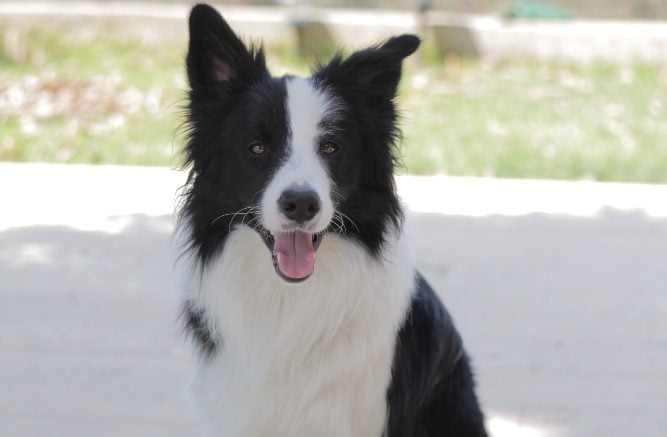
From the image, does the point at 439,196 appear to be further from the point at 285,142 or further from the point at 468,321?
the point at 285,142

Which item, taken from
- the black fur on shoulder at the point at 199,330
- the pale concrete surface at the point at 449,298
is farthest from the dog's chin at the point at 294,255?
the pale concrete surface at the point at 449,298

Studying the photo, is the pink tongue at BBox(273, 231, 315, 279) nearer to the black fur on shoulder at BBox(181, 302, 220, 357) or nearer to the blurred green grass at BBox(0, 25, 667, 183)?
the black fur on shoulder at BBox(181, 302, 220, 357)

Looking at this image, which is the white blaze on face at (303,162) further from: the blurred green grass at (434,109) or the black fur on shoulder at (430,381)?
the blurred green grass at (434,109)

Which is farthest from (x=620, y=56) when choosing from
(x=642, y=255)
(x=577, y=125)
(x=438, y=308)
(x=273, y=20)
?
(x=438, y=308)

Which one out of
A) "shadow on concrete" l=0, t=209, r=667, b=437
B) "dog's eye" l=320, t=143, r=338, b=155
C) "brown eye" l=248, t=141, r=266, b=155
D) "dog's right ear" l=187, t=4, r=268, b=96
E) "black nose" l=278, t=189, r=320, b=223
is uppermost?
"dog's right ear" l=187, t=4, r=268, b=96

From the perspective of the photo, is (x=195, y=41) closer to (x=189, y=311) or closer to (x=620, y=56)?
(x=189, y=311)

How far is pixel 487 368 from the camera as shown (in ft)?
13.2

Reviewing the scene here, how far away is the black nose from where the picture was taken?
2.52 meters

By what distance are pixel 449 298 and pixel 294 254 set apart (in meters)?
2.21

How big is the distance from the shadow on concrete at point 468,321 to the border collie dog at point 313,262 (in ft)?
2.37

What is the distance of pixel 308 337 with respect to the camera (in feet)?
9.39

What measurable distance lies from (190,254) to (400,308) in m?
0.60

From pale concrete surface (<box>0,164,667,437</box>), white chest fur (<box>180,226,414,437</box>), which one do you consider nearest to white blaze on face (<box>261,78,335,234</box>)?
white chest fur (<box>180,226,414,437</box>)

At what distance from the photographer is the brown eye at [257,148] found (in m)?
2.72
